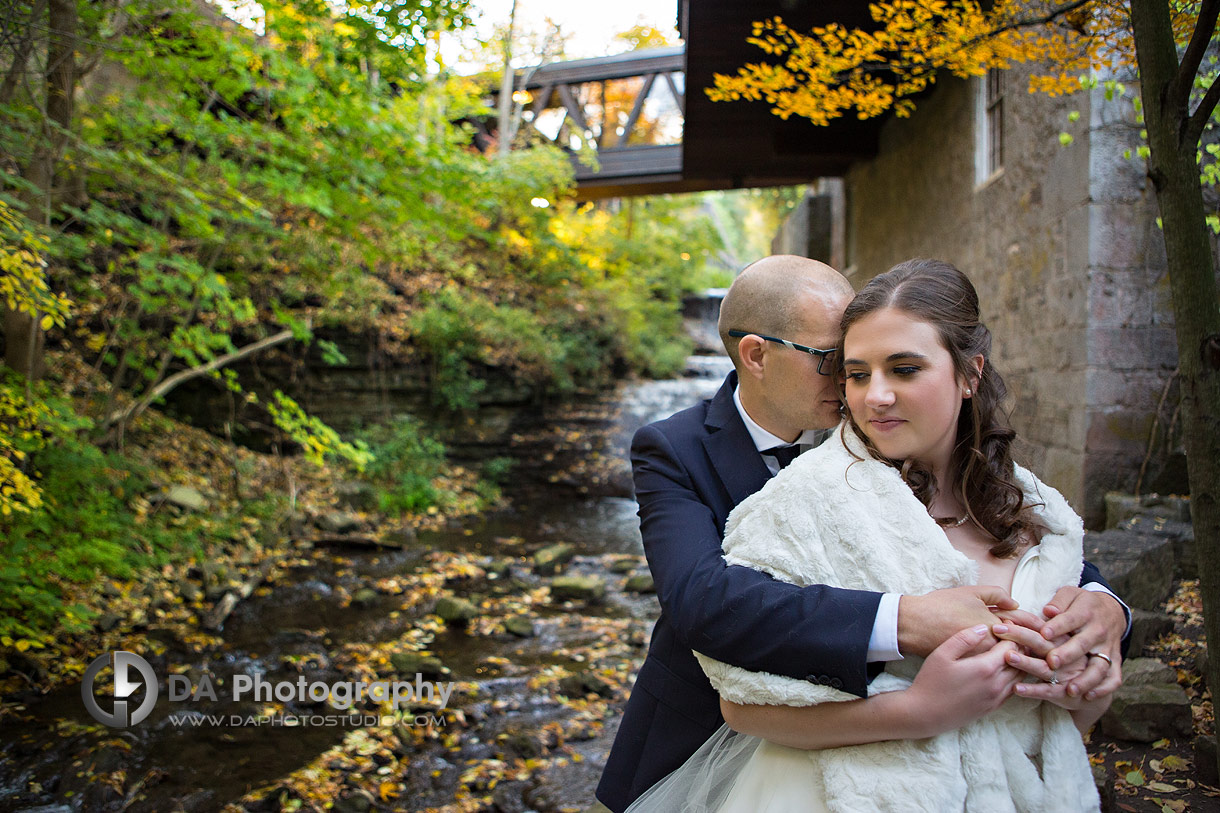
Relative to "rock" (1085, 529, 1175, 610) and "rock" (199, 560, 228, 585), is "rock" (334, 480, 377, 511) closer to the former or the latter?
"rock" (199, 560, 228, 585)

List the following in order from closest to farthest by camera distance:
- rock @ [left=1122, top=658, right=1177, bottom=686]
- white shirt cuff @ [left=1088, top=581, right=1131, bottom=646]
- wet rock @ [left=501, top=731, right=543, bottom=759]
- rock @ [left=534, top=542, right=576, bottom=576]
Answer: white shirt cuff @ [left=1088, top=581, right=1131, bottom=646] → rock @ [left=1122, top=658, right=1177, bottom=686] → wet rock @ [left=501, top=731, right=543, bottom=759] → rock @ [left=534, top=542, right=576, bottom=576]

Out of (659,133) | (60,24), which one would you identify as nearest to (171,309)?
(60,24)

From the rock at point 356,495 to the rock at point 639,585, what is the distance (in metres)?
3.67

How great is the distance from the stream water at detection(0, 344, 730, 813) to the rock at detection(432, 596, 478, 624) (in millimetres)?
188

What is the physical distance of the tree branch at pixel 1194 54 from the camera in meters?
1.79

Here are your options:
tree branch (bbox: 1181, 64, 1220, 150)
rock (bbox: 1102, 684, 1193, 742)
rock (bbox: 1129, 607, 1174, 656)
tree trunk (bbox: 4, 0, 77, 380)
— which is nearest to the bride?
tree branch (bbox: 1181, 64, 1220, 150)

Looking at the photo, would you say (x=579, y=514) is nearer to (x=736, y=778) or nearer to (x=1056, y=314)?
(x=1056, y=314)

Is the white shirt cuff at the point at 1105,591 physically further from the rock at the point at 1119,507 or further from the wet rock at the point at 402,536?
the wet rock at the point at 402,536

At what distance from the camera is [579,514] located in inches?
397

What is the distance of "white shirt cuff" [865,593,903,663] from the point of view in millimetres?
1206

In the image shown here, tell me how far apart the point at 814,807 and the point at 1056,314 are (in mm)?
4616

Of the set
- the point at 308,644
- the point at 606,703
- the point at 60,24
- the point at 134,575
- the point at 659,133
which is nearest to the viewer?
the point at 60,24

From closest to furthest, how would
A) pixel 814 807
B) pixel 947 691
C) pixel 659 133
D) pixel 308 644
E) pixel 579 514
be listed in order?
1. pixel 947 691
2. pixel 814 807
3. pixel 308 644
4. pixel 579 514
5. pixel 659 133

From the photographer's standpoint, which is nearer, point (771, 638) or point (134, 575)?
point (771, 638)
